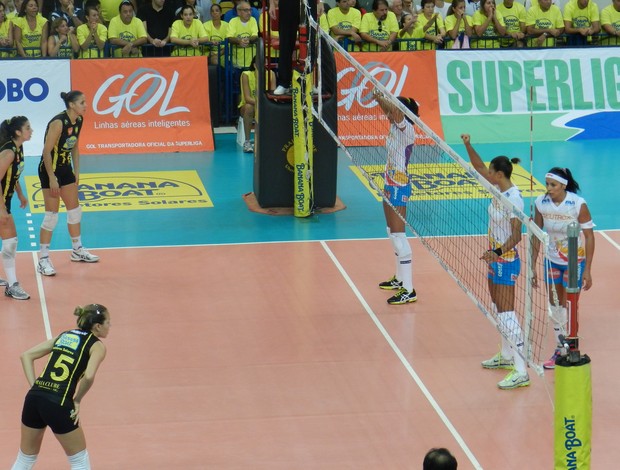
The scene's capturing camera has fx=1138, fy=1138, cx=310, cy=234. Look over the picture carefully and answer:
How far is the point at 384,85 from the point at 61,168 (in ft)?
28.6

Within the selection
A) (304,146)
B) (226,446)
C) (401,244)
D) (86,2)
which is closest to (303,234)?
(304,146)

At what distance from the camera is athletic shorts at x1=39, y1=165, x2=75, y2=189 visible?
556 inches

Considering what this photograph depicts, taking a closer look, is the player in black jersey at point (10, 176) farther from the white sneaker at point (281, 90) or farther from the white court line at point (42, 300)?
the white sneaker at point (281, 90)

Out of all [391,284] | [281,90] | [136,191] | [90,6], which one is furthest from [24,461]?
[90,6]

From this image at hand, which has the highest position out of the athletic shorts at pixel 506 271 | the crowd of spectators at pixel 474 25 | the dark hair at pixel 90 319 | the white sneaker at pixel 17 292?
the crowd of spectators at pixel 474 25

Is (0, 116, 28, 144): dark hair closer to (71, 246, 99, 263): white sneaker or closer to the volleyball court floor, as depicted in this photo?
the volleyball court floor

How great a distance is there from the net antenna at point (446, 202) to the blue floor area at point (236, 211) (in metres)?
0.61

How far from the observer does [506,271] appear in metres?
10.8

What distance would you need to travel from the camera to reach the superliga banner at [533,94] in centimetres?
2164

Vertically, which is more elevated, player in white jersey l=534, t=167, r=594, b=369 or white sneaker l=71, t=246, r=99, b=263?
player in white jersey l=534, t=167, r=594, b=369

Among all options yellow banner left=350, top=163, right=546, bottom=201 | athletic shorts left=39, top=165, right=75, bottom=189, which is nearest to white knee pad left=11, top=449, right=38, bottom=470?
athletic shorts left=39, top=165, right=75, bottom=189

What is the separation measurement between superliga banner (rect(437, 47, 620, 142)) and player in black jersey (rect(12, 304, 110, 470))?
13.7 m

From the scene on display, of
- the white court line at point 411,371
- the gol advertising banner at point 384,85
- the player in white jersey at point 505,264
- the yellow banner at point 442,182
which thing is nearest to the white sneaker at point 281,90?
the yellow banner at point 442,182

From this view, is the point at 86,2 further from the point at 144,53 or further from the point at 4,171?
the point at 4,171
